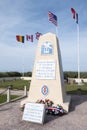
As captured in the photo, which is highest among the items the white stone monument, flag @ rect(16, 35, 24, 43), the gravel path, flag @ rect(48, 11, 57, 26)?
flag @ rect(16, 35, 24, 43)

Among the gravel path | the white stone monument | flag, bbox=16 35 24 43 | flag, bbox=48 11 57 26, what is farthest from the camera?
flag, bbox=16 35 24 43

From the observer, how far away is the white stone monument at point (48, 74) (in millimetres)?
12070

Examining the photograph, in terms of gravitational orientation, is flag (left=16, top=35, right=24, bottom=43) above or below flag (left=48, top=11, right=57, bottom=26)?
above

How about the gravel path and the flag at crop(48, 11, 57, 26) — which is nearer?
the gravel path

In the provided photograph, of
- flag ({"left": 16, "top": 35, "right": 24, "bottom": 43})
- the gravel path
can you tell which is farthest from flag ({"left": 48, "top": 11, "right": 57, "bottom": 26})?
flag ({"left": 16, "top": 35, "right": 24, "bottom": 43})

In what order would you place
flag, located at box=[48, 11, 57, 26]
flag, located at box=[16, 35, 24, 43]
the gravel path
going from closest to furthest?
1. the gravel path
2. flag, located at box=[48, 11, 57, 26]
3. flag, located at box=[16, 35, 24, 43]

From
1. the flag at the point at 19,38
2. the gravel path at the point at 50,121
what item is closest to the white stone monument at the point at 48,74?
the gravel path at the point at 50,121

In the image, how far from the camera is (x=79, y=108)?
1202cm

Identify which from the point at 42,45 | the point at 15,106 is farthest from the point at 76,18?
the point at 15,106

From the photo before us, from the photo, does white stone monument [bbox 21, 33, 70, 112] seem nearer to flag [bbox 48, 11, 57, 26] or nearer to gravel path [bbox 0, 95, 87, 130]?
gravel path [bbox 0, 95, 87, 130]

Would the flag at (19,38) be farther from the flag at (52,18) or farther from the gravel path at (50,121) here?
the gravel path at (50,121)

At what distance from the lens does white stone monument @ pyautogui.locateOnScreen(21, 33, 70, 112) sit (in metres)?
12.1

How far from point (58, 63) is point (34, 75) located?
62.4 inches

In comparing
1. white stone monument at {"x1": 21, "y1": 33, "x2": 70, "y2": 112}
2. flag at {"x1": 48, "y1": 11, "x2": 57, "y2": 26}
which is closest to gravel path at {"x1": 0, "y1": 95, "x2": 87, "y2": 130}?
white stone monument at {"x1": 21, "y1": 33, "x2": 70, "y2": 112}
